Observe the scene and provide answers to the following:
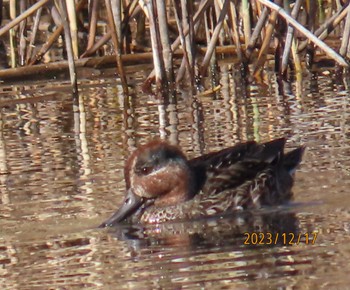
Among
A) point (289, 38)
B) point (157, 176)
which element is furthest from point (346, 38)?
point (157, 176)

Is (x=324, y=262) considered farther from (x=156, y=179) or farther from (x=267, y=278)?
(x=156, y=179)

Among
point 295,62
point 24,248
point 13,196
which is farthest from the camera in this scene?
point 295,62

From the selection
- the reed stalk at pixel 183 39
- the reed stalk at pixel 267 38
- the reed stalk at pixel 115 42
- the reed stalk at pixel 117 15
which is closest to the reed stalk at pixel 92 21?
the reed stalk at pixel 117 15

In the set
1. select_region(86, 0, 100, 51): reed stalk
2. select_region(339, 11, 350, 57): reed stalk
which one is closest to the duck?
select_region(339, 11, 350, 57): reed stalk

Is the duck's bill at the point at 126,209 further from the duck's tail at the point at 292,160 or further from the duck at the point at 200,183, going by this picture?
the duck's tail at the point at 292,160

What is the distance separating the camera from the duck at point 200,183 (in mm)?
7617

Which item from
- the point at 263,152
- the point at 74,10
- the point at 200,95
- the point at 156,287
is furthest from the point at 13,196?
the point at 74,10

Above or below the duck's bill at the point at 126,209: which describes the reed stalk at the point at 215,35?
above

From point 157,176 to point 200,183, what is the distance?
0.94ft

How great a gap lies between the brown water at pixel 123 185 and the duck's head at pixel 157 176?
0.69 feet

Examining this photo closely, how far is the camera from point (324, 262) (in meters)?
5.93

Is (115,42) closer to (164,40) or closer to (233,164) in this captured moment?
(164,40)

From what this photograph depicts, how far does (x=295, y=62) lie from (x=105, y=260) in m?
6.27

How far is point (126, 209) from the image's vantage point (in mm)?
7453
